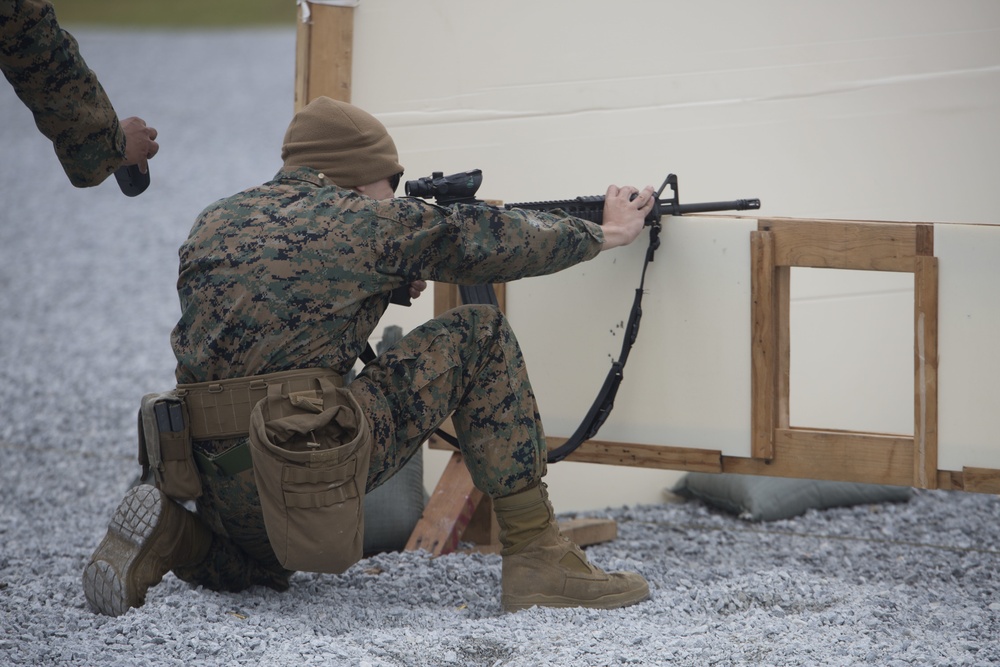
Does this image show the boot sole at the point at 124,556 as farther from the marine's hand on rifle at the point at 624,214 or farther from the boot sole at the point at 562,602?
the marine's hand on rifle at the point at 624,214

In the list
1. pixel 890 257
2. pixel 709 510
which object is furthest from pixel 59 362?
pixel 890 257

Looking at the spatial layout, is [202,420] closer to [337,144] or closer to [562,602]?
[337,144]

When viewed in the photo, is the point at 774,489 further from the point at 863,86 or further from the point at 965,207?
the point at 863,86

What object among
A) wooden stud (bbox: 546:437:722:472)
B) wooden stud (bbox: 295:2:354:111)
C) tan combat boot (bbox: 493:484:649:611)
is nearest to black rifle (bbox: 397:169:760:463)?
wooden stud (bbox: 546:437:722:472)

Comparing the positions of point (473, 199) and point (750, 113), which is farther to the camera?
point (750, 113)

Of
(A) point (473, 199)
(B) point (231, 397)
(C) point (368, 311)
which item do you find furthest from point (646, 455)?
(B) point (231, 397)

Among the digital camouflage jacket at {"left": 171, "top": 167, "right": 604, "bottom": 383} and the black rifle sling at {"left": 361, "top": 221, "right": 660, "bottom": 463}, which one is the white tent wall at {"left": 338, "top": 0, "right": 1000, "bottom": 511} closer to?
the black rifle sling at {"left": 361, "top": 221, "right": 660, "bottom": 463}

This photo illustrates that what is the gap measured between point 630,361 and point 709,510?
122 centimetres

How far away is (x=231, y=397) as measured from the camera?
3.05 m

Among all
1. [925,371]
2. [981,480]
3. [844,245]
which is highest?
[844,245]

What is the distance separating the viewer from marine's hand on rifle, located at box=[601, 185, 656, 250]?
3450mm

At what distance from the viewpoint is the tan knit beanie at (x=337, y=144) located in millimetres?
3207

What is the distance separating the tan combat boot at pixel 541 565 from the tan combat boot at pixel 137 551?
95cm

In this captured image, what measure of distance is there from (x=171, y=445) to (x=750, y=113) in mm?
2734
